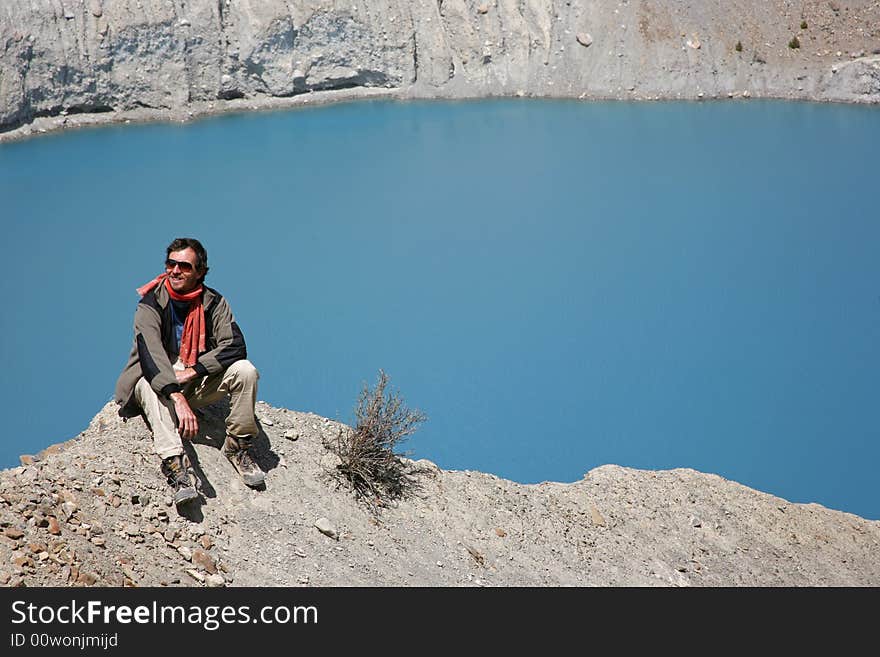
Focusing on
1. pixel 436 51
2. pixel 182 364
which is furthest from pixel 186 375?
pixel 436 51

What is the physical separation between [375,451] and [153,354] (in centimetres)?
179

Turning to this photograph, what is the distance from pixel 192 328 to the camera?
6.12m

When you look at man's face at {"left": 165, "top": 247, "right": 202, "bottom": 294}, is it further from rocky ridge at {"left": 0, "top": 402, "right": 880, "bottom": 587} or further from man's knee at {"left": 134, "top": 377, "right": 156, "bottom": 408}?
rocky ridge at {"left": 0, "top": 402, "right": 880, "bottom": 587}

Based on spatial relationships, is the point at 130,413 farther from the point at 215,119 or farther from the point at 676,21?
the point at 676,21

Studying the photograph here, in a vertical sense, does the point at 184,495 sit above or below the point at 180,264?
below

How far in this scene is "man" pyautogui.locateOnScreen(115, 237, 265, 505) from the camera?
5.98m

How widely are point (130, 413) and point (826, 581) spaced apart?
529 centimetres

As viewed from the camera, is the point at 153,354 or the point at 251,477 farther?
the point at 251,477

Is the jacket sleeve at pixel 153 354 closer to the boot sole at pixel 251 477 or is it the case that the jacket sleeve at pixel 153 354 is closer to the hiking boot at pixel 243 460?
the hiking boot at pixel 243 460

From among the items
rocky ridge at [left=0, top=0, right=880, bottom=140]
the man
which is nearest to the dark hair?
the man

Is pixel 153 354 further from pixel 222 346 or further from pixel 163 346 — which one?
pixel 222 346
